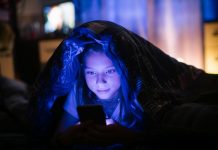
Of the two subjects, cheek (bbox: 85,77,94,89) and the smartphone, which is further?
cheek (bbox: 85,77,94,89)

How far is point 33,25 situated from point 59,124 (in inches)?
113

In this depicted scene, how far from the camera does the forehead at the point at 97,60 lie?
1.32 meters

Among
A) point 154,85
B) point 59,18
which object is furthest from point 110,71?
point 59,18

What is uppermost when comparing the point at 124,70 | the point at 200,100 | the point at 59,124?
the point at 124,70

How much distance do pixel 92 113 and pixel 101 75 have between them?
0.21 meters

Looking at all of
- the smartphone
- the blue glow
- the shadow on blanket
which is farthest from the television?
the smartphone

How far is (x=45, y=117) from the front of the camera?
1.50m

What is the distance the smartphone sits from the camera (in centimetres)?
114

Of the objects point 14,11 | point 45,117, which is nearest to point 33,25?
point 14,11

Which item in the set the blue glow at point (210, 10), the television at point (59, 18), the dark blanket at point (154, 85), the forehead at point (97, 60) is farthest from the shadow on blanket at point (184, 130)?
the television at point (59, 18)

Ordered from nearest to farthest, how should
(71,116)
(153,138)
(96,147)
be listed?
(153,138)
(96,147)
(71,116)

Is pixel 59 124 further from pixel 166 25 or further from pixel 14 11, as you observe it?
pixel 14 11

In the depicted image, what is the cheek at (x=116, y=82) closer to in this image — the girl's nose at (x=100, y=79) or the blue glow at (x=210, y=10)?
the girl's nose at (x=100, y=79)

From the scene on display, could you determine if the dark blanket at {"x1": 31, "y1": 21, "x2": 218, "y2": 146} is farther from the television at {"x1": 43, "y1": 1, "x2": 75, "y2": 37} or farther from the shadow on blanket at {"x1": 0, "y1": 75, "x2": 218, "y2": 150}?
the television at {"x1": 43, "y1": 1, "x2": 75, "y2": 37}
